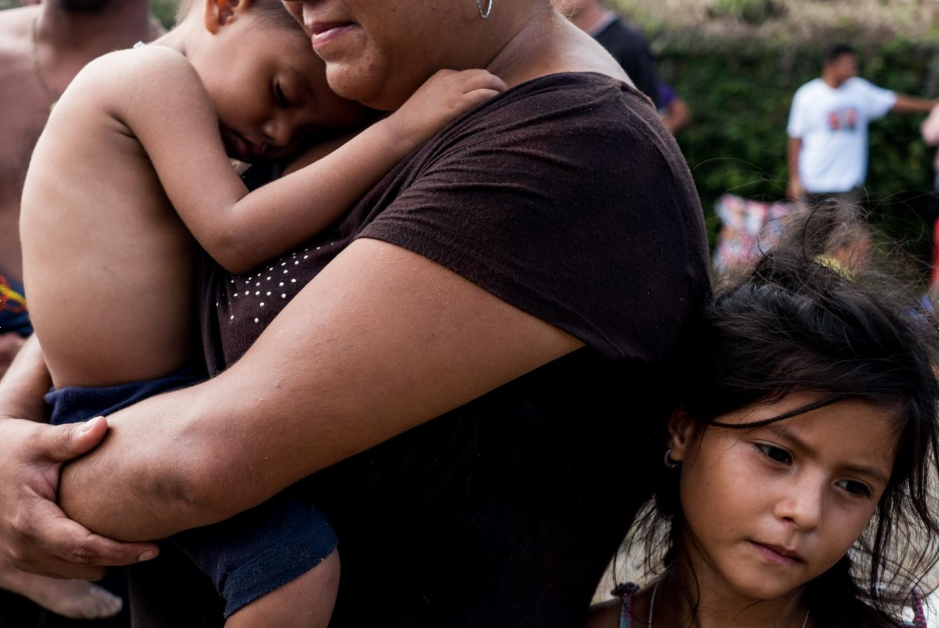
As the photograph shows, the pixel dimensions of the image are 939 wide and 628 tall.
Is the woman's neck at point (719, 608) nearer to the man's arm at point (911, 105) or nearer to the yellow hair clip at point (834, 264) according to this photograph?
the yellow hair clip at point (834, 264)

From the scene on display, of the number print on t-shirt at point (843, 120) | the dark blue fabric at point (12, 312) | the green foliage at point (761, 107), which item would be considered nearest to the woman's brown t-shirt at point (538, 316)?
the dark blue fabric at point (12, 312)

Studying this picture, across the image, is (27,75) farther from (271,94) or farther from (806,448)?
(806,448)

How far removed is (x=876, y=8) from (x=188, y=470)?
39.8 ft

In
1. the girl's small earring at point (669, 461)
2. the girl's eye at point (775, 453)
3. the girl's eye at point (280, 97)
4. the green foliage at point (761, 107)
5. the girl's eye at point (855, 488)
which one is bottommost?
the green foliage at point (761, 107)

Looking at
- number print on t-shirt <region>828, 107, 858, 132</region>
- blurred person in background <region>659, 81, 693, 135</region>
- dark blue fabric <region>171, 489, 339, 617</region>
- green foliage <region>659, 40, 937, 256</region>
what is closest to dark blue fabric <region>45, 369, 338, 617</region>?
dark blue fabric <region>171, 489, 339, 617</region>

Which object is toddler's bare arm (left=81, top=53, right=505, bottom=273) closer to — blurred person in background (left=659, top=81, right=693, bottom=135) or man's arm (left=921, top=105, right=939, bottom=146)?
blurred person in background (left=659, top=81, right=693, bottom=135)

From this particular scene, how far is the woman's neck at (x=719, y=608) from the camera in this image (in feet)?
6.72

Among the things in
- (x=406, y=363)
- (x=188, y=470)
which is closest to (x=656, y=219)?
(x=406, y=363)

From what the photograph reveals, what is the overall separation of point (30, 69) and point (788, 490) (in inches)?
116

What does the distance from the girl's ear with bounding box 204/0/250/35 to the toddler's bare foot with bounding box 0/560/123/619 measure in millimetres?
1557

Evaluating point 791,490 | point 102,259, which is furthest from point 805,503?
point 102,259

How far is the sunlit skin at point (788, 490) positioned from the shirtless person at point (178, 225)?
0.70 m

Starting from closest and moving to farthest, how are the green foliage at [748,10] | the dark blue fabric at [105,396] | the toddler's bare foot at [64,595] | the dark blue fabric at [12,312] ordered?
the dark blue fabric at [105,396] → the toddler's bare foot at [64,595] → the dark blue fabric at [12,312] → the green foliage at [748,10]

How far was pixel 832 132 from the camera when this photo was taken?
8.98m
